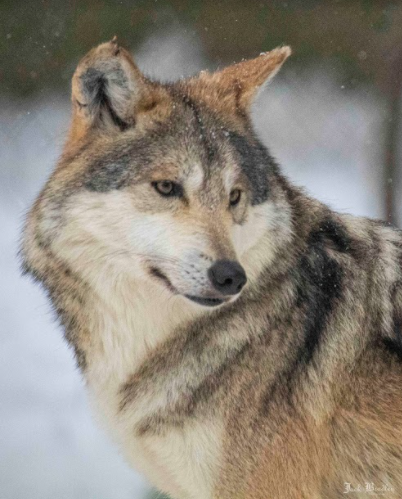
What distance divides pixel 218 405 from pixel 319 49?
243 inches

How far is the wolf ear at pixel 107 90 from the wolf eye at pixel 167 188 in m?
0.31

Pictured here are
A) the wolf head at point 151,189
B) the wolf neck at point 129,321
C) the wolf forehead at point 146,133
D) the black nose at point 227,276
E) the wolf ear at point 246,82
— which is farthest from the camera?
the wolf ear at point 246,82

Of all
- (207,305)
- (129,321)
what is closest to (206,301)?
(207,305)

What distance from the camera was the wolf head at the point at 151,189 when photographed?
3287mm

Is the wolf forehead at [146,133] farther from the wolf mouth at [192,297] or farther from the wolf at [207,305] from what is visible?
the wolf mouth at [192,297]

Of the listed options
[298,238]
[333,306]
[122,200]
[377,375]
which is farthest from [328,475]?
[122,200]

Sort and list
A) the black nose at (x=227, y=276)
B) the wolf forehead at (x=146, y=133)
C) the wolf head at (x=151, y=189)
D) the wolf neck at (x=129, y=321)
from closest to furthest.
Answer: the black nose at (x=227, y=276) < the wolf head at (x=151, y=189) < the wolf forehead at (x=146, y=133) < the wolf neck at (x=129, y=321)

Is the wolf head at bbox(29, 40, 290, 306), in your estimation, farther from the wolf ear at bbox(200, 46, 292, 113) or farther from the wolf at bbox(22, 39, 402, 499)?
the wolf ear at bbox(200, 46, 292, 113)

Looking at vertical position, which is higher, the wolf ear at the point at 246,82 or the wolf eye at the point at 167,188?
the wolf ear at the point at 246,82

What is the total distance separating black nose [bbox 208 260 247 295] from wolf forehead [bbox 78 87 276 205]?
0.41m

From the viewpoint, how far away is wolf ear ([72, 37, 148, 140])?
332 cm

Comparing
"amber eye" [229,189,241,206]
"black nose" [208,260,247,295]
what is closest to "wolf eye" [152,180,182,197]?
"amber eye" [229,189,241,206]

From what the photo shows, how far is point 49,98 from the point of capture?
8758 millimetres

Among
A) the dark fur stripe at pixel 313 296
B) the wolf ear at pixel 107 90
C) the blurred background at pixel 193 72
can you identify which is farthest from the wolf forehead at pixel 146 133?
the blurred background at pixel 193 72
